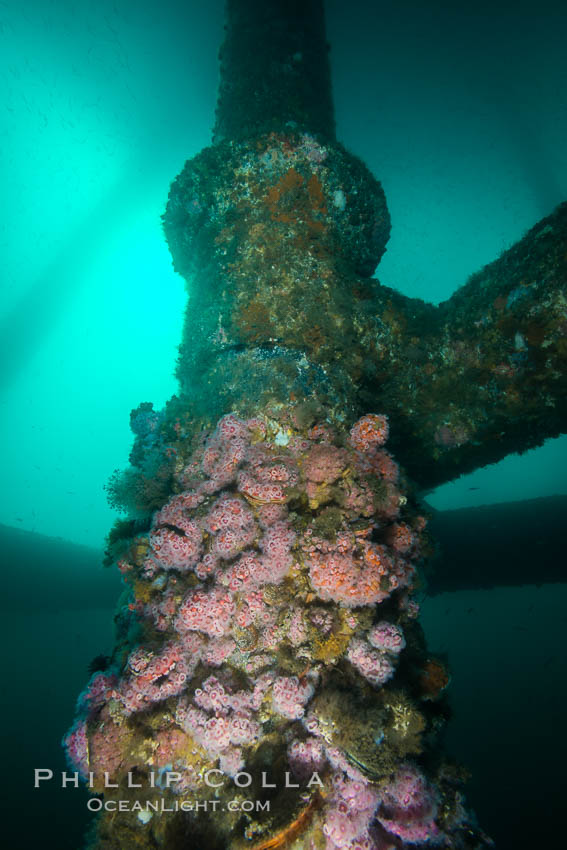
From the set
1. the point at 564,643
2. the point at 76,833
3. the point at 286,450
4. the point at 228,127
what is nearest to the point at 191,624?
the point at 286,450

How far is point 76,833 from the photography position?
359 inches

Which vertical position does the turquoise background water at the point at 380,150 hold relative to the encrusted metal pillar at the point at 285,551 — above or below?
above

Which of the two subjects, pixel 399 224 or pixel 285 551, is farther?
pixel 399 224

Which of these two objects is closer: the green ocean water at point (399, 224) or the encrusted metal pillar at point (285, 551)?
the encrusted metal pillar at point (285, 551)

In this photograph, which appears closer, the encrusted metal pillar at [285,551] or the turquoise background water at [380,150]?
the encrusted metal pillar at [285,551]

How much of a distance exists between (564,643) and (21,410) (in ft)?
203

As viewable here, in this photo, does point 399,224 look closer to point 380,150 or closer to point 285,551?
point 380,150

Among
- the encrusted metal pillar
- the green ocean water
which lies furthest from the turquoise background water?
the encrusted metal pillar

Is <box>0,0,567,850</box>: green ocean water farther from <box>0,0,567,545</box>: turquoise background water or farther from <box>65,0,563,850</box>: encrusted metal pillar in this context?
<box>65,0,563,850</box>: encrusted metal pillar

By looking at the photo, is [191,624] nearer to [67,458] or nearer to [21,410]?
[21,410]

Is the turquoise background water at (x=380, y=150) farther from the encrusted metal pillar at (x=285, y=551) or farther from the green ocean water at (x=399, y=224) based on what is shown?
the encrusted metal pillar at (x=285, y=551)

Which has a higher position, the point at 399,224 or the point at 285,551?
the point at 399,224

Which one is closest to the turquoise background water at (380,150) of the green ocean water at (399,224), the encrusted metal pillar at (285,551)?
the green ocean water at (399,224)

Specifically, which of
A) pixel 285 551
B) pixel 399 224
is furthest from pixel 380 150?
pixel 285 551
